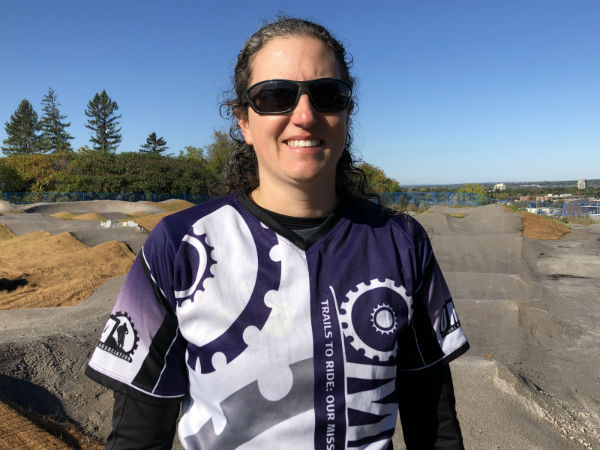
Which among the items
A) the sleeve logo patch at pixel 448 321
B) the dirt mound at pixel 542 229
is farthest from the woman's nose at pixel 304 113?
the dirt mound at pixel 542 229

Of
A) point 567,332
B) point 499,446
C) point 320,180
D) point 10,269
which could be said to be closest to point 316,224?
point 320,180

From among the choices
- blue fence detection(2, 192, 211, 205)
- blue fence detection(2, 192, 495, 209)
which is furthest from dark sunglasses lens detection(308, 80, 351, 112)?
blue fence detection(2, 192, 211, 205)

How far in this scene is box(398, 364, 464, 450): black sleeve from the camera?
4.75 ft

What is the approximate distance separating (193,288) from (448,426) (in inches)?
36.6

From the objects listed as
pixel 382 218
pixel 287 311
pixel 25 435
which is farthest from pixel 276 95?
pixel 25 435

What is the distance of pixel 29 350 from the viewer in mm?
4852

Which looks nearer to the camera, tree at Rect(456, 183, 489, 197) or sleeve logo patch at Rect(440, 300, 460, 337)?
sleeve logo patch at Rect(440, 300, 460, 337)

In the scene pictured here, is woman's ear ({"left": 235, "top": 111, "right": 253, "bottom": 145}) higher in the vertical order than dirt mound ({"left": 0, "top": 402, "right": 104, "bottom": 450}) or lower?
higher

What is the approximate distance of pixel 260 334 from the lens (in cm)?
Answer: 126

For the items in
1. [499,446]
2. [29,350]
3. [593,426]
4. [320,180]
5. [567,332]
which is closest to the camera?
[320,180]

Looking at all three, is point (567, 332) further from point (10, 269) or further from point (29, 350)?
point (10, 269)

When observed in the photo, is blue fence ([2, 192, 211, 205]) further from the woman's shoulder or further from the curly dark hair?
the woman's shoulder

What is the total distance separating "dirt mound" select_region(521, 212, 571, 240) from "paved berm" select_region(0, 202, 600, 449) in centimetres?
569

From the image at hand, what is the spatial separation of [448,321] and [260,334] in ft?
2.08
